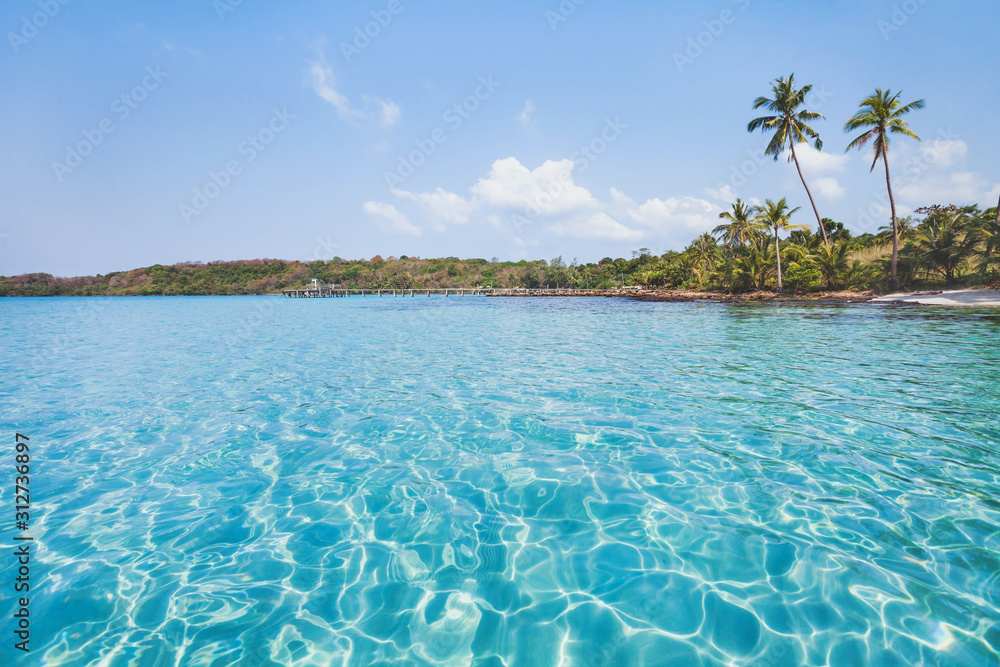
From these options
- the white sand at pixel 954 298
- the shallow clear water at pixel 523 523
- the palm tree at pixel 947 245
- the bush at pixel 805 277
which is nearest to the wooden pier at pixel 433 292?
the bush at pixel 805 277

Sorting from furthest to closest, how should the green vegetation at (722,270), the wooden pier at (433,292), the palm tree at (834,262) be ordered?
the wooden pier at (433,292) < the palm tree at (834,262) < the green vegetation at (722,270)

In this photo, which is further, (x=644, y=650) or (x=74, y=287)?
(x=74, y=287)

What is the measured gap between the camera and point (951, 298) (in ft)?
79.1

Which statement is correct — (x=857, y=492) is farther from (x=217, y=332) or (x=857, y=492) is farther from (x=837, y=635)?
(x=217, y=332)

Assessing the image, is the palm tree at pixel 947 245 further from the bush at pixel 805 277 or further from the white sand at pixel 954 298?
the bush at pixel 805 277

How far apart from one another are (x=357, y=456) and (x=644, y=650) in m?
3.77

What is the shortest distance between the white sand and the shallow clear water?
71.3 ft

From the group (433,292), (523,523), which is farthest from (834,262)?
(433,292)

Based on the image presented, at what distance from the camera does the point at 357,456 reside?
5180 mm

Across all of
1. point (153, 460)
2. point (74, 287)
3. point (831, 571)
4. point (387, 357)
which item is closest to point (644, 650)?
point (831, 571)

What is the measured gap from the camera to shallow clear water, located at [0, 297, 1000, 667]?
2557mm

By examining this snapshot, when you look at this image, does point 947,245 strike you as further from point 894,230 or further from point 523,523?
point 523,523

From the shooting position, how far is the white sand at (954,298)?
2253cm

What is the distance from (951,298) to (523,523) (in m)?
32.9
